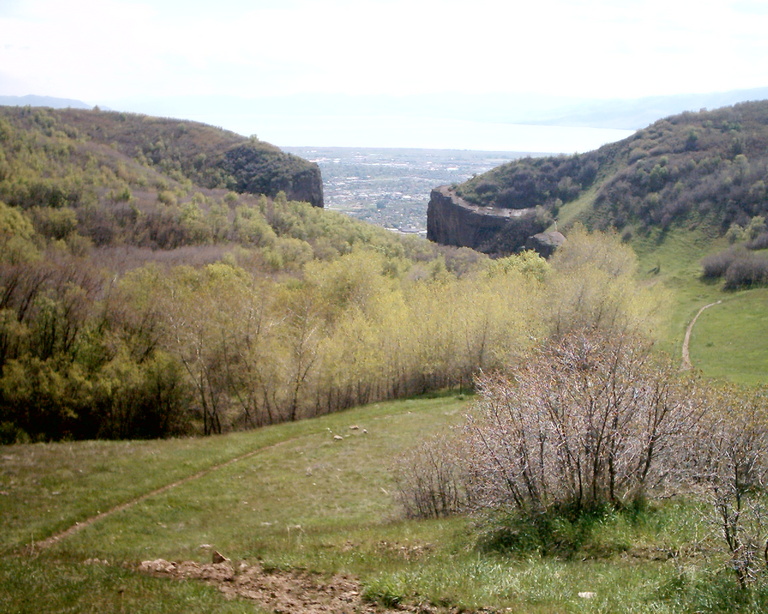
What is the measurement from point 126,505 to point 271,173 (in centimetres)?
10680

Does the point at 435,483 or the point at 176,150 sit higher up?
the point at 176,150

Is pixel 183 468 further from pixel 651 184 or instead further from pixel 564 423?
pixel 651 184

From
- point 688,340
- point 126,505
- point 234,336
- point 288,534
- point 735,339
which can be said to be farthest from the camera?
point 688,340

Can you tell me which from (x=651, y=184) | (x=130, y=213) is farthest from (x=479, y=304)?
(x=651, y=184)

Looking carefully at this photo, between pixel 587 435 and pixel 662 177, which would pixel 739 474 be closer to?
pixel 587 435

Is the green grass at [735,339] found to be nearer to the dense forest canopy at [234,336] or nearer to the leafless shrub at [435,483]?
the dense forest canopy at [234,336]

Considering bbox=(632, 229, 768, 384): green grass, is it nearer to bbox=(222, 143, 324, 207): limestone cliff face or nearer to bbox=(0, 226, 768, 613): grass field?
bbox=(0, 226, 768, 613): grass field

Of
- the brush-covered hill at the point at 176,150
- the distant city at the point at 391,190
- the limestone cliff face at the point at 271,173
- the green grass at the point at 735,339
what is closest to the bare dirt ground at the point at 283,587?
the green grass at the point at 735,339

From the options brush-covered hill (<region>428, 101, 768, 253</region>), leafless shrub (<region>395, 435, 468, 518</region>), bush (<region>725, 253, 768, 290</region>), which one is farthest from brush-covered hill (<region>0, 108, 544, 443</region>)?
brush-covered hill (<region>428, 101, 768, 253</region>)

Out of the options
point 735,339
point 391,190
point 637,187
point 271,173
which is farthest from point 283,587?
point 391,190

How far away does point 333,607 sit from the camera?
26.6 ft

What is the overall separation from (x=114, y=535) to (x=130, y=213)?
60660 mm

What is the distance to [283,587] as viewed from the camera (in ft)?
29.7

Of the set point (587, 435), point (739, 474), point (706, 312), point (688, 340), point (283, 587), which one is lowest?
point (688, 340)
